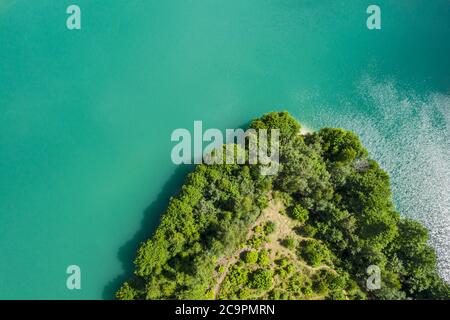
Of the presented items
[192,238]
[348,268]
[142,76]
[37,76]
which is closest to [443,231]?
[348,268]

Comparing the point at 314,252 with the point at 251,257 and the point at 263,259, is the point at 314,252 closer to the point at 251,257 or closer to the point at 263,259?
the point at 263,259

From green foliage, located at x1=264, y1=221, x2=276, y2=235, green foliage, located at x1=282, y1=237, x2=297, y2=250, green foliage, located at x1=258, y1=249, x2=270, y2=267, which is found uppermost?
green foliage, located at x1=264, y1=221, x2=276, y2=235

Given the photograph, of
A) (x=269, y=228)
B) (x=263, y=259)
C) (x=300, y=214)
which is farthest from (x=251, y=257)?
(x=300, y=214)

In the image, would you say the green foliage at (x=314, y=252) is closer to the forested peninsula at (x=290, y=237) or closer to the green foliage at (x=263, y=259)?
the forested peninsula at (x=290, y=237)

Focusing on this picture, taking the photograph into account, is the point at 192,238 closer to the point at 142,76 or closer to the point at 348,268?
the point at 348,268

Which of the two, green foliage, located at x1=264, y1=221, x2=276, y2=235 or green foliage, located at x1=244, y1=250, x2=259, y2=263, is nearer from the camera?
green foliage, located at x1=244, y1=250, x2=259, y2=263

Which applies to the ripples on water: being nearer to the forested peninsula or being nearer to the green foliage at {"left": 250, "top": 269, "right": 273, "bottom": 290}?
the forested peninsula

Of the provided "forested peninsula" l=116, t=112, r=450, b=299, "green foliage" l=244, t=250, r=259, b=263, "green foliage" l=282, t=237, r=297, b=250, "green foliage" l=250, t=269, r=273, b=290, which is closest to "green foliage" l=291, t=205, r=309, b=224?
"forested peninsula" l=116, t=112, r=450, b=299

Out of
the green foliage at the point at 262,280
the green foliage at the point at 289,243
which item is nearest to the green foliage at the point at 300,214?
the green foliage at the point at 289,243
